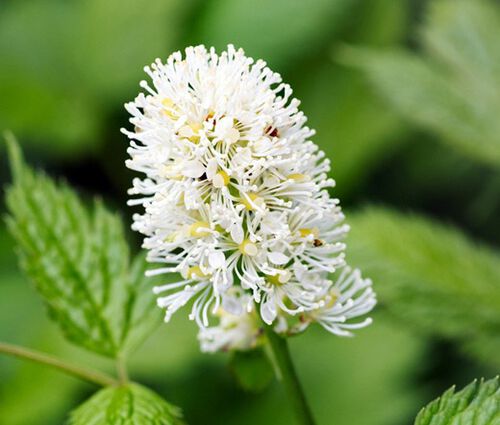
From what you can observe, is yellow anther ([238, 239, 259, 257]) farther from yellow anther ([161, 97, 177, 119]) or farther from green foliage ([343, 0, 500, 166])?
green foliage ([343, 0, 500, 166])

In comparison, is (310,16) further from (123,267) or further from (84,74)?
(123,267)

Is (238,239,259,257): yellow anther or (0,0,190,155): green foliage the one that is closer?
(238,239,259,257): yellow anther


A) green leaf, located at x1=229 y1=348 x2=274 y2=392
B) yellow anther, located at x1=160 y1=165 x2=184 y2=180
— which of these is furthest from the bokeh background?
yellow anther, located at x1=160 y1=165 x2=184 y2=180

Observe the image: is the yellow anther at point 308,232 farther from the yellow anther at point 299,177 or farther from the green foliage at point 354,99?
the green foliage at point 354,99

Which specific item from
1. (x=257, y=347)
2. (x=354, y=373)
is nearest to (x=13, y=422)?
(x=354, y=373)

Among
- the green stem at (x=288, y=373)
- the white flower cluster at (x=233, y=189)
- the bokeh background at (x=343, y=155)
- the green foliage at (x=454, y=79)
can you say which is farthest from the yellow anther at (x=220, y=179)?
the green foliage at (x=454, y=79)

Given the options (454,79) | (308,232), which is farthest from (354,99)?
(308,232)

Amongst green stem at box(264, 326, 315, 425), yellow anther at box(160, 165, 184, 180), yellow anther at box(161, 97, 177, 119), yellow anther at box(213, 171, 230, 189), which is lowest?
green stem at box(264, 326, 315, 425)
